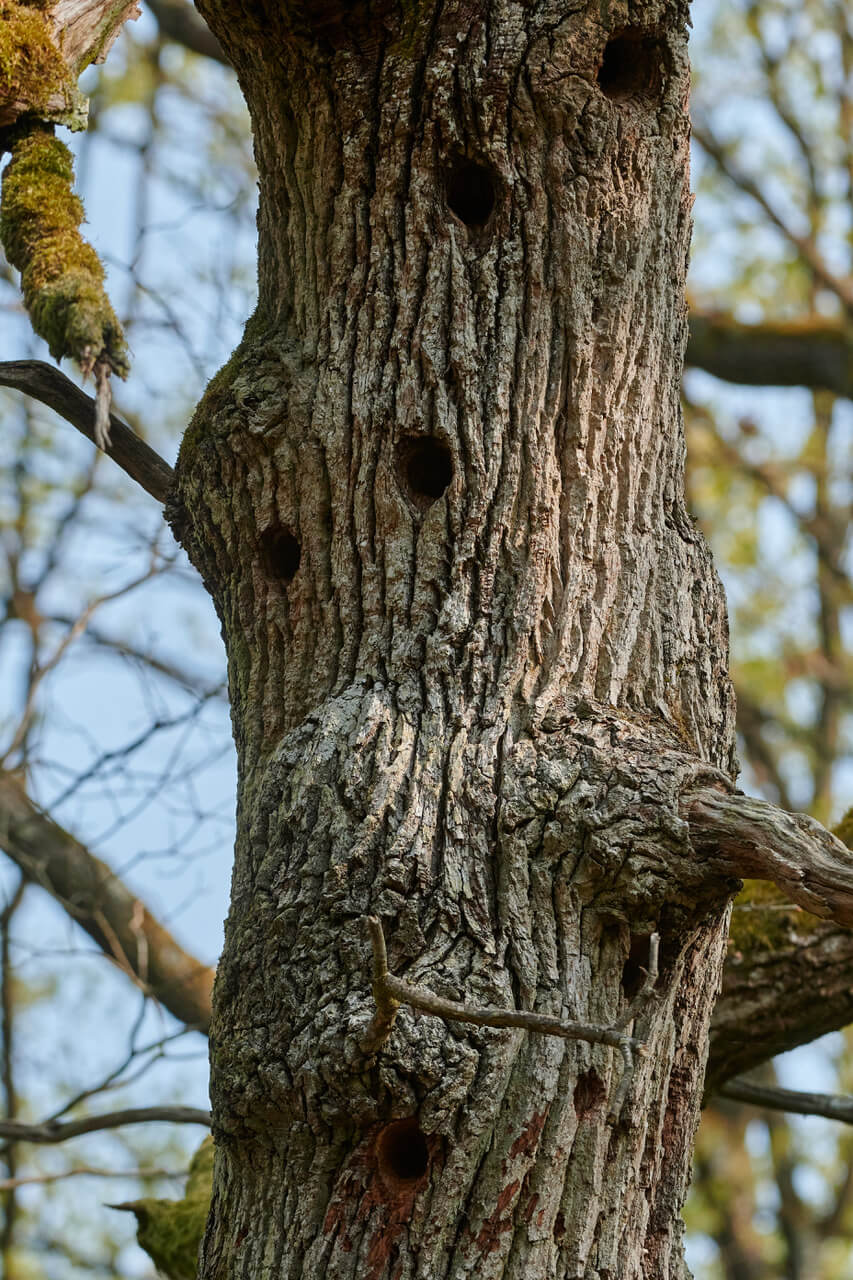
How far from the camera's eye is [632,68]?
9.66ft

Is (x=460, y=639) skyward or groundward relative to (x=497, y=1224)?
skyward

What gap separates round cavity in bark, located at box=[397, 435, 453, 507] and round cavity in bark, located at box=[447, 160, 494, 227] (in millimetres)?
527

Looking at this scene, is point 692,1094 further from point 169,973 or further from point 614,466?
point 169,973

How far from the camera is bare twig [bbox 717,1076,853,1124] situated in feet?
12.6

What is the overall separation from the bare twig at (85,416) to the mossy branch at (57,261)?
4.8 inches

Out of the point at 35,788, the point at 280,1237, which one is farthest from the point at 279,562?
the point at 35,788

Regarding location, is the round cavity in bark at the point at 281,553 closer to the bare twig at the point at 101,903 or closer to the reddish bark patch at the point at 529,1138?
the reddish bark patch at the point at 529,1138

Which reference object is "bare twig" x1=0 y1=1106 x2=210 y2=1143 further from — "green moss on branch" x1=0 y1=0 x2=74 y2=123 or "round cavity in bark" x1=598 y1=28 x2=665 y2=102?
"round cavity in bark" x1=598 y1=28 x2=665 y2=102

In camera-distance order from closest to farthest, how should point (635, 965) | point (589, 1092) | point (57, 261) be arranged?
1. point (589, 1092)
2. point (635, 965)
3. point (57, 261)

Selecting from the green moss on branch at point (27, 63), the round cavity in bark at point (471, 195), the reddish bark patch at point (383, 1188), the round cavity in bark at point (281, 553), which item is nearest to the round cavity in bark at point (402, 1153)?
the reddish bark patch at point (383, 1188)

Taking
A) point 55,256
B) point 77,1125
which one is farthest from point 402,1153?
point 55,256

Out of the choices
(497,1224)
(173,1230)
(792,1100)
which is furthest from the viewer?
(792,1100)

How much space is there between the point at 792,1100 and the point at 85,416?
2.89 m

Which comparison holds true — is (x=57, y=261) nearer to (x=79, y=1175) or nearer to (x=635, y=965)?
(x=635, y=965)
